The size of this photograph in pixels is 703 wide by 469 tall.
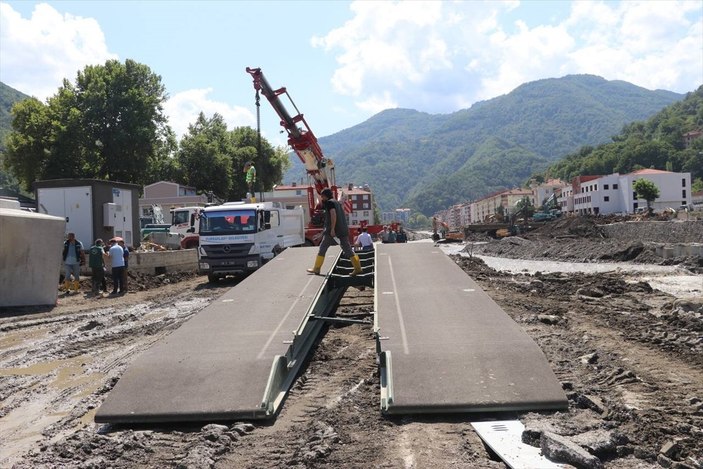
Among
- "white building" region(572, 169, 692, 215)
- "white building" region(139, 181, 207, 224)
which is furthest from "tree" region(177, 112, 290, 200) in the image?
"white building" region(572, 169, 692, 215)

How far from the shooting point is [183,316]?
1359 cm

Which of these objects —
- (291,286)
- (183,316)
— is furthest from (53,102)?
(291,286)

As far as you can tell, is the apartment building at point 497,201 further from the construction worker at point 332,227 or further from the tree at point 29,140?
the construction worker at point 332,227

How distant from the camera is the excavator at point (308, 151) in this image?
27.2 meters

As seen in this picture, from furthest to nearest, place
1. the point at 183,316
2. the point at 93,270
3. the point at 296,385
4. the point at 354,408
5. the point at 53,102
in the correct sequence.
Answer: the point at 53,102
the point at 93,270
the point at 183,316
the point at 296,385
the point at 354,408

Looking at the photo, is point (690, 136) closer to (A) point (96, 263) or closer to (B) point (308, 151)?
(B) point (308, 151)

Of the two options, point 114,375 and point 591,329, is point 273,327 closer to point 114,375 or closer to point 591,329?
point 114,375

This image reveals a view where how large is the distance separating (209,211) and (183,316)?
6.85m

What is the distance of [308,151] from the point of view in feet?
98.4

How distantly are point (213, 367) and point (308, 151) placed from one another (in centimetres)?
2360

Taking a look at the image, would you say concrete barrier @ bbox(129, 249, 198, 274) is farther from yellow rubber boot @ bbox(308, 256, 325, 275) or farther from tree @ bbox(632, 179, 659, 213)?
tree @ bbox(632, 179, 659, 213)

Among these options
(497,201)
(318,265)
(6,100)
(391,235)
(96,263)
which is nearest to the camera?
(318,265)

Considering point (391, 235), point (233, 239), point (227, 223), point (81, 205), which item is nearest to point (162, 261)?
point (81, 205)

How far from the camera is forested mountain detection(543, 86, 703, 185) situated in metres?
130
